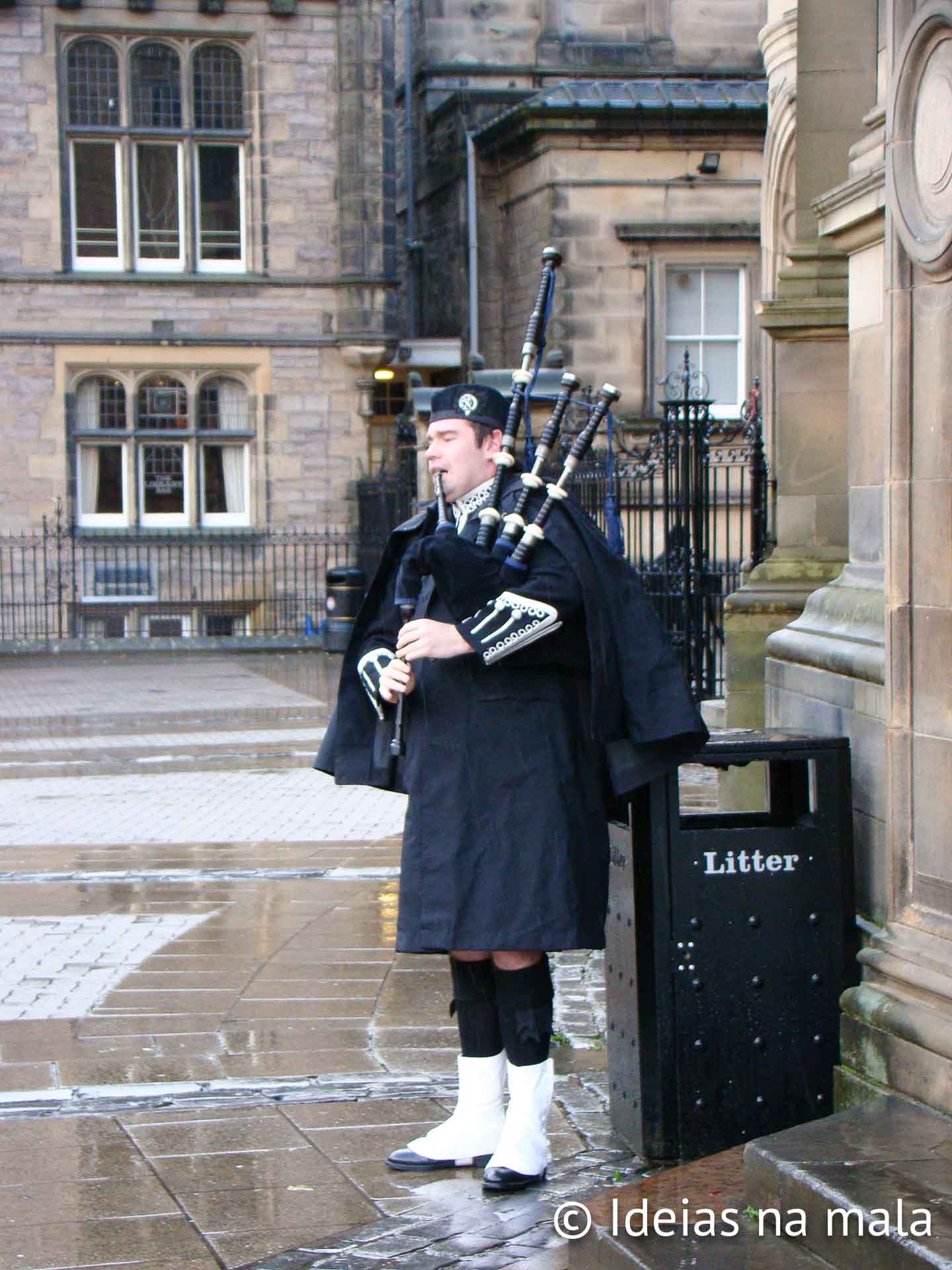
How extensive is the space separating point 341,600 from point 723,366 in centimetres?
594

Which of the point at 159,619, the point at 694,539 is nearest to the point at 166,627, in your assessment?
the point at 159,619

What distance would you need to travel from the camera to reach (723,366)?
23.3 m

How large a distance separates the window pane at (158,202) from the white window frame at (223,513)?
244 centimetres

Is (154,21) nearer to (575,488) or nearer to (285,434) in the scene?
(285,434)

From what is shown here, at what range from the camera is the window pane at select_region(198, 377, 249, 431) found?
24047mm

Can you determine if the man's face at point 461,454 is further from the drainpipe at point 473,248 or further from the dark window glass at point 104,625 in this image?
the drainpipe at point 473,248

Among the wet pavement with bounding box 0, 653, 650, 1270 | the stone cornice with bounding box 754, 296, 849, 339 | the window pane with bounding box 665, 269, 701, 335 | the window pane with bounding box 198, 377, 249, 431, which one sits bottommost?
the wet pavement with bounding box 0, 653, 650, 1270

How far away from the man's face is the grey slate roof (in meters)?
18.6

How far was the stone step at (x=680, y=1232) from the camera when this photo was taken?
11.9ft

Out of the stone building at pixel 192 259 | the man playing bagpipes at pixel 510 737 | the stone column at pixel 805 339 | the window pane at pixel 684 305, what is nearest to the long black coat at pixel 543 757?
the man playing bagpipes at pixel 510 737

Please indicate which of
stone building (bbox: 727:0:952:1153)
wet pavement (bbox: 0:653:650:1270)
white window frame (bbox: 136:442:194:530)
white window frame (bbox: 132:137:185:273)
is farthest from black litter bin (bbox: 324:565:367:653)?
stone building (bbox: 727:0:952:1153)

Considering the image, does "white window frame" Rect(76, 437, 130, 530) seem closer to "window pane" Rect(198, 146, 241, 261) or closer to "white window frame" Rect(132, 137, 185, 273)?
"white window frame" Rect(132, 137, 185, 273)

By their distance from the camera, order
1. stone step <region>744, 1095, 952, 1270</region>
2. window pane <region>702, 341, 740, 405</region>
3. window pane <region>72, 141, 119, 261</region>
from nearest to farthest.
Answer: stone step <region>744, 1095, 952, 1270</region> → window pane <region>702, 341, 740, 405</region> → window pane <region>72, 141, 119, 261</region>

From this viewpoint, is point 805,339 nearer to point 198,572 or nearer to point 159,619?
point 198,572
